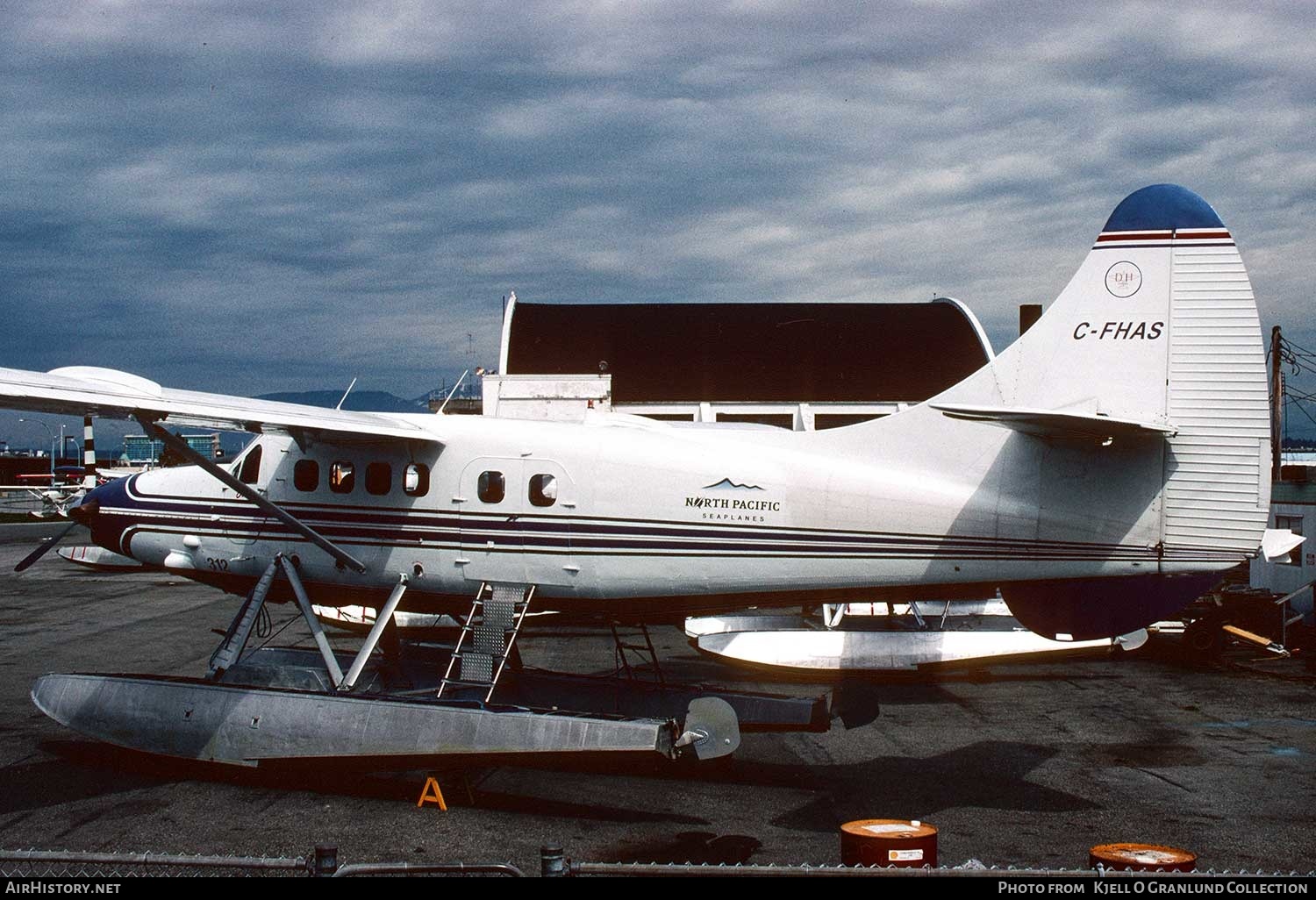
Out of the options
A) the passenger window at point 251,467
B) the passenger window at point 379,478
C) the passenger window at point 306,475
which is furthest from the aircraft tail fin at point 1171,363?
the passenger window at point 251,467

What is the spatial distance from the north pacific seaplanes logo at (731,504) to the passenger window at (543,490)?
4.27ft

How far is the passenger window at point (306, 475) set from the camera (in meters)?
11.2

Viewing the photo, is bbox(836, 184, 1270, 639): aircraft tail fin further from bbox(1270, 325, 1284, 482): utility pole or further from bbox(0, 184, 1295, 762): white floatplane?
bbox(1270, 325, 1284, 482): utility pole

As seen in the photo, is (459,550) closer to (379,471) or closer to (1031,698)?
(379,471)

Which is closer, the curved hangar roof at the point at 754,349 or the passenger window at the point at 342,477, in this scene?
the passenger window at the point at 342,477

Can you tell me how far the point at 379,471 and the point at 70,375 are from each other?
2905mm

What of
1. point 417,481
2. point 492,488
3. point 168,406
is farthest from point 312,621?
point 168,406

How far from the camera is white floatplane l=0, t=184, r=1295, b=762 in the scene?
29.5 feet

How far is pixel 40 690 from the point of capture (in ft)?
34.1

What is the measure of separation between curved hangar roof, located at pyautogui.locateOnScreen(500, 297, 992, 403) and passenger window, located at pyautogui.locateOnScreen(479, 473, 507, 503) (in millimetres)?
17997

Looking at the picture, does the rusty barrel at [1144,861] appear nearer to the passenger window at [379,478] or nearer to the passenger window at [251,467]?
the passenger window at [379,478]

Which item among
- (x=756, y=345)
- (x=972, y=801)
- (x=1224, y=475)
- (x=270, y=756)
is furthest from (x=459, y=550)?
(x=756, y=345)

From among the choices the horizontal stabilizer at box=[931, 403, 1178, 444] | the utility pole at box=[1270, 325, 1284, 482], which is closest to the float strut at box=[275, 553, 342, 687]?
the horizontal stabilizer at box=[931, 403, 1178, 444]

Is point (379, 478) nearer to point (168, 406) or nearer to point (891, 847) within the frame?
point (168, 406)
